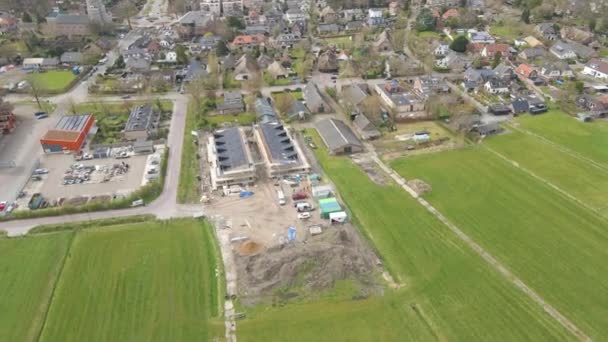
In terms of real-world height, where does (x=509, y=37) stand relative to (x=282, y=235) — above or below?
above

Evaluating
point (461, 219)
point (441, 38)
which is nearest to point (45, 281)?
point (461, 219)

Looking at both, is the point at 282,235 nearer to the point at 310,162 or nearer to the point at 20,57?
the point at 310,162

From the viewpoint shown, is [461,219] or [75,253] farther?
[461,219]

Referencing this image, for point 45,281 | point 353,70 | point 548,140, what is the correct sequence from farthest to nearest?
1. point 353,70
2. point 548,140
3. point 45,281

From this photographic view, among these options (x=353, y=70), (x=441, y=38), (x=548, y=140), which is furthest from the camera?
(x=441, y=38)

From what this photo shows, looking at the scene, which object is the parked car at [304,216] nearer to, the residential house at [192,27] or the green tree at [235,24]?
the green tree at [235,24]

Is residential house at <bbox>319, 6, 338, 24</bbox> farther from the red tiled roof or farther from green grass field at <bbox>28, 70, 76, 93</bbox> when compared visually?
green grass field at <bbox>28, 70, 76, 93</bbox>
